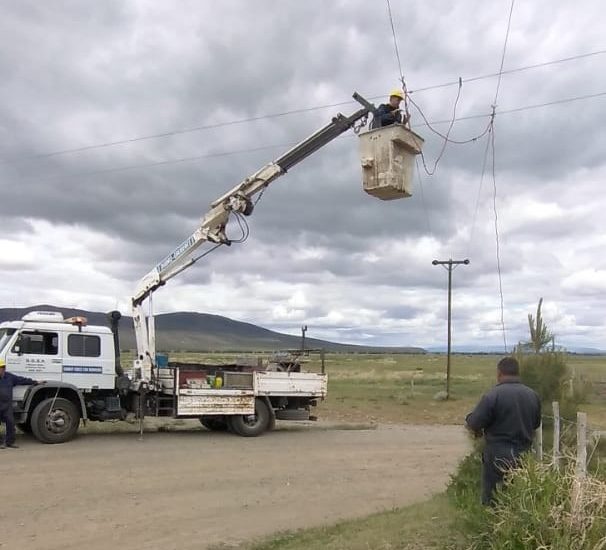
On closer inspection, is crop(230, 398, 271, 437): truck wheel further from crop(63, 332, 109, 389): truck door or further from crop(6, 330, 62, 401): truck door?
crop(6, 330, 62, 401): truck door

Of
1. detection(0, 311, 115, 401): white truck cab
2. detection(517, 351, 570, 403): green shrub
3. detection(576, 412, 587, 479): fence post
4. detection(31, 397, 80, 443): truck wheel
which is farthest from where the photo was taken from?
detection(0, 311, 115, 401): white truck cab

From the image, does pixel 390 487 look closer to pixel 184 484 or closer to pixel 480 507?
pixel 184 484

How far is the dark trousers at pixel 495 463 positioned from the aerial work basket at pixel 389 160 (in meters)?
4.81

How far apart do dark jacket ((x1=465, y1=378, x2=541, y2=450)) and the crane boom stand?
10.2 meters

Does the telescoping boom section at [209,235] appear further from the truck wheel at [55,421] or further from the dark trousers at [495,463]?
the dark trousers at [495,463]

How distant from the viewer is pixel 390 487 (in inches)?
410

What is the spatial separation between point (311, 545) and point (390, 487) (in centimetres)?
381

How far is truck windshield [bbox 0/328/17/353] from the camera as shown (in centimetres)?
1425

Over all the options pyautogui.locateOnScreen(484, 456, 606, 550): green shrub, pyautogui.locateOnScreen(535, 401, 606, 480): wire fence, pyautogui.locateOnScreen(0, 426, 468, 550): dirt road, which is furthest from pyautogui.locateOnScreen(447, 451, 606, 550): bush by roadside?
pyautogui.locateOnScreen(0, 426, 468, 550): dirt road

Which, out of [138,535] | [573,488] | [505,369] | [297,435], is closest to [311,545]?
[138,535]

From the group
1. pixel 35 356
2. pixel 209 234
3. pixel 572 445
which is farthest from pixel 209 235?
pixel 572 445

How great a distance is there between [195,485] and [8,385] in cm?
538

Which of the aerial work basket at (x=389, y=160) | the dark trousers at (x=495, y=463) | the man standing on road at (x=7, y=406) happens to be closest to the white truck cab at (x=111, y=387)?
the man standing on road at (x=7, y=406)

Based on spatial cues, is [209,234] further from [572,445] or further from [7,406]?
[572,445]
